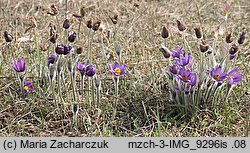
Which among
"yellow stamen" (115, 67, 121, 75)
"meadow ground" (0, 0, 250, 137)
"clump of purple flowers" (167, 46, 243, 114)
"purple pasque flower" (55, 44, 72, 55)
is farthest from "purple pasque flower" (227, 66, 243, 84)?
"purple pasque flower" (55, 44, 72, 55)

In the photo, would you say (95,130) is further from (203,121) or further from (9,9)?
(9,9)

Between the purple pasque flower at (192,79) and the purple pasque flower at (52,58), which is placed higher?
the purple pasque flower at (52,58)

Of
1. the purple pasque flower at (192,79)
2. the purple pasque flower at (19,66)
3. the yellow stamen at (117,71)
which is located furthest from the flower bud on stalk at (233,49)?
the purple pasque flower at (19,66)

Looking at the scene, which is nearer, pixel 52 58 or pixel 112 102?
pixel 52 58

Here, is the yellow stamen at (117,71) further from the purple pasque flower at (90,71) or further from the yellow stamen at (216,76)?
the yellow stamen at (216,76)

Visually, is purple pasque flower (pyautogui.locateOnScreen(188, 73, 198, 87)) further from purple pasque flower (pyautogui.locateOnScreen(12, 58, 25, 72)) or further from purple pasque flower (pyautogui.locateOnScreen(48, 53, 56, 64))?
purple pasque flower (pyautogui.locateOnScreen(12, 58, 25, 72))

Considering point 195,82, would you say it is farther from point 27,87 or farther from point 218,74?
point 27,87

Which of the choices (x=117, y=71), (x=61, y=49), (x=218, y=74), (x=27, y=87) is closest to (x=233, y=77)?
(x=218, y=74)

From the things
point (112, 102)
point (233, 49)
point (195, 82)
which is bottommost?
point (112, 102)

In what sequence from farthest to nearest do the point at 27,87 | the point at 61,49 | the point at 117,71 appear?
the point at 27,87 < the point at 117,71 < the point at 61,49

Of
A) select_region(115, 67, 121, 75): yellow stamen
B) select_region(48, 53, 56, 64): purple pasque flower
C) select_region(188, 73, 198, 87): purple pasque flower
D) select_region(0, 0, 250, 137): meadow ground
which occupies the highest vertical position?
select_region(48, 53, 56, 64): purple pasque flower
